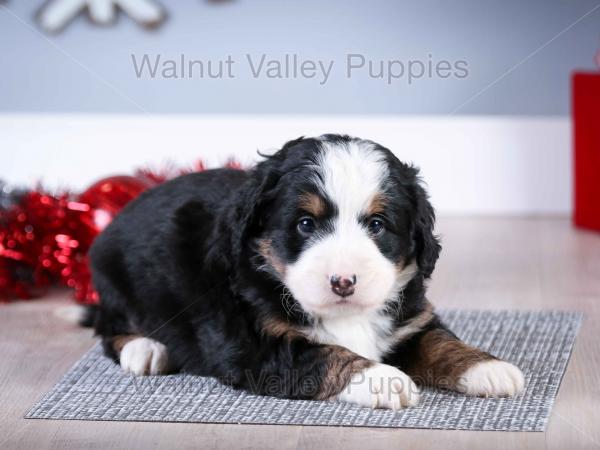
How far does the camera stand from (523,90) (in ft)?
17.4

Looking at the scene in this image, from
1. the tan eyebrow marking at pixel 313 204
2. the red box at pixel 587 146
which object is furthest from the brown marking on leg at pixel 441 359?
the red box at pixel 587 146

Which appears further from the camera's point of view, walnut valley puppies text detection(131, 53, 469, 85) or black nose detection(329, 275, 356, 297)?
walnut valley puppies text detection(131, 53, 469, 85)

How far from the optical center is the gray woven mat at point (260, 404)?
252 cm

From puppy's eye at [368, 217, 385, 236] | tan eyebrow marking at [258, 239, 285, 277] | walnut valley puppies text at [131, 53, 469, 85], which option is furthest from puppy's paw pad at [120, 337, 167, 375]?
walnut valley puppies text at [131, 53, 469, 85]

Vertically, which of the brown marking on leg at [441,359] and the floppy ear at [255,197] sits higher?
the floppy ear at [255,197]

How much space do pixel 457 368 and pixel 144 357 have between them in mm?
825

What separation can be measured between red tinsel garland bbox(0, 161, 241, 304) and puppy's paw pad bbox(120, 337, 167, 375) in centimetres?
102

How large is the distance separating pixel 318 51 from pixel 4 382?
9.23ft

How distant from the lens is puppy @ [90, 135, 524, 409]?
2561 mm

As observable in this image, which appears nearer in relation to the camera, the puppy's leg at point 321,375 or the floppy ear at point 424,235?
the puppy's leg at point 321,375

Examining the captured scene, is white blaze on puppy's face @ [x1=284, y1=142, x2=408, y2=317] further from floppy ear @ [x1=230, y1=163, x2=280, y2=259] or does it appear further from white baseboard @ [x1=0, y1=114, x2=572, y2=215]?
white baseboard @ [x1=0, y1=114, x2=572, y2=215]

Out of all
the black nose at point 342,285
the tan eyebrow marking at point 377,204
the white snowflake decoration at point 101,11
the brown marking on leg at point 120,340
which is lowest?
the brown marking on leg at point 120,340

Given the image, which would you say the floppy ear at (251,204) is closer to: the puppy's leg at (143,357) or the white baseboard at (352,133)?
the puppy's leg at (143,357)

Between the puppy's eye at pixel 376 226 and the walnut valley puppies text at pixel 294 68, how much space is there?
2697 mm
